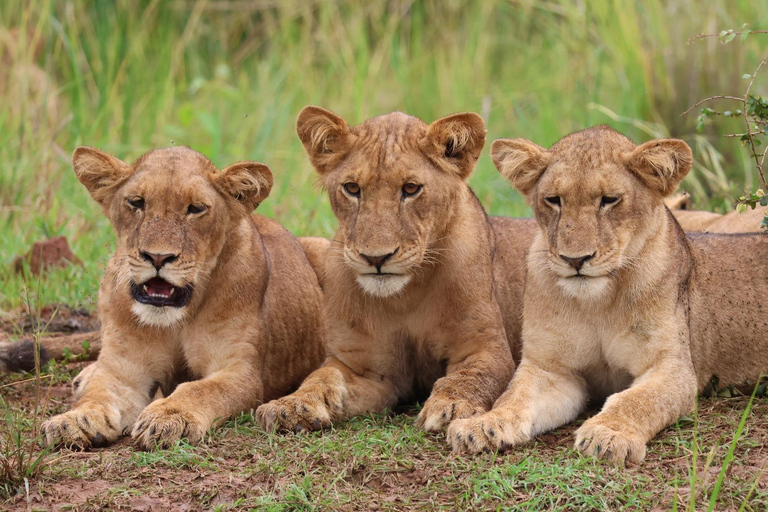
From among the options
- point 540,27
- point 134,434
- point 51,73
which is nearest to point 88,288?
point 134,434

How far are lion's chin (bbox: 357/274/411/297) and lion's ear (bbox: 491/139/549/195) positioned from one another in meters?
0.56

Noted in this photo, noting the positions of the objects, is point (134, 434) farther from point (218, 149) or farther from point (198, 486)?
point (218, 149)

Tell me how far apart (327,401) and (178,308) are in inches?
25.6

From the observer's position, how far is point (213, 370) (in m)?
4.40

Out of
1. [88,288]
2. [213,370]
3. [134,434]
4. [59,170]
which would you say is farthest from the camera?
[59,170]

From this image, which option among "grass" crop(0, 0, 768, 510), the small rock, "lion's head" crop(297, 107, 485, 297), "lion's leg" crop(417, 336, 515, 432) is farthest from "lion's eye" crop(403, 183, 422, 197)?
the small rock

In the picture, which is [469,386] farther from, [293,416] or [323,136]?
[323,136]

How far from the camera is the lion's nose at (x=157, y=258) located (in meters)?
3.97

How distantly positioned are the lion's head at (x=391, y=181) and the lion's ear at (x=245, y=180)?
204 millimetres

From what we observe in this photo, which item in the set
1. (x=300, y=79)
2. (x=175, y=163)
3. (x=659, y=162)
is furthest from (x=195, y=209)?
(x=300, y=79)

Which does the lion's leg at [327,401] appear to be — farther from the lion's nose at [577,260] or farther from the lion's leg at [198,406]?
the lion's nose at [577,260]

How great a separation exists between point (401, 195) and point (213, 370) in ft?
3.37

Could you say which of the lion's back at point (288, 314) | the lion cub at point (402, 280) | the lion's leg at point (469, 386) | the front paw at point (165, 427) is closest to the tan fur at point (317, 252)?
the lion's back at point (288, 314)

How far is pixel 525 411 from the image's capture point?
3.82 metres
